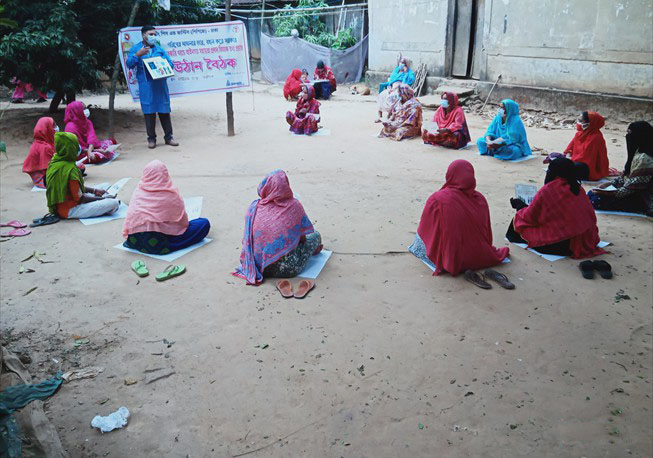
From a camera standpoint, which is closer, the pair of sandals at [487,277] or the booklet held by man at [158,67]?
the pair of sandals at [487,277]

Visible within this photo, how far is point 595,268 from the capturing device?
13.4 feet

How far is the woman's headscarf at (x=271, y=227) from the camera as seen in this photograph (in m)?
A: 3.91

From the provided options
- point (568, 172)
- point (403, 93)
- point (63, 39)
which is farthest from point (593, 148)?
point (63, 39)

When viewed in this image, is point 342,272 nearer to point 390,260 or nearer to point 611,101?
point 390,260

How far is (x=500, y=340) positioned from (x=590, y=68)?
834 cm

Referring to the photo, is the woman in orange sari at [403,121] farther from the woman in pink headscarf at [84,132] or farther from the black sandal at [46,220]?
the black sandal at [46,220]

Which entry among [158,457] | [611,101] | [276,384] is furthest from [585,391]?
[611,101]

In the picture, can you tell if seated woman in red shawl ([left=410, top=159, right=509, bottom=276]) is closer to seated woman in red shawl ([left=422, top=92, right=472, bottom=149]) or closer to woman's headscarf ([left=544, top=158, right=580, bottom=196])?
Answer: woman's headscarf ([left=544, top=158, right=580, bottom=196])

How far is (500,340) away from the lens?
323 centimetres

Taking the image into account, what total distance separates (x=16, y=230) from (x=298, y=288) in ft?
10.4

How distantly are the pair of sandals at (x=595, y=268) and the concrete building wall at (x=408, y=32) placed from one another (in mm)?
10306

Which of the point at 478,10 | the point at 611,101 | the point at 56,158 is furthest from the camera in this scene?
the point at 478,10

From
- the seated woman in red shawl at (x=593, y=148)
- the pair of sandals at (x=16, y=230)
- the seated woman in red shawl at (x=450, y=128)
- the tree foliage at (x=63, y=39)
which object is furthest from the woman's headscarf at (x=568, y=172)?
the tree foliage at (x=63, y=39)

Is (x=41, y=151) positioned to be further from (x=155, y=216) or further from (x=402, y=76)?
(x=402, y=76)
